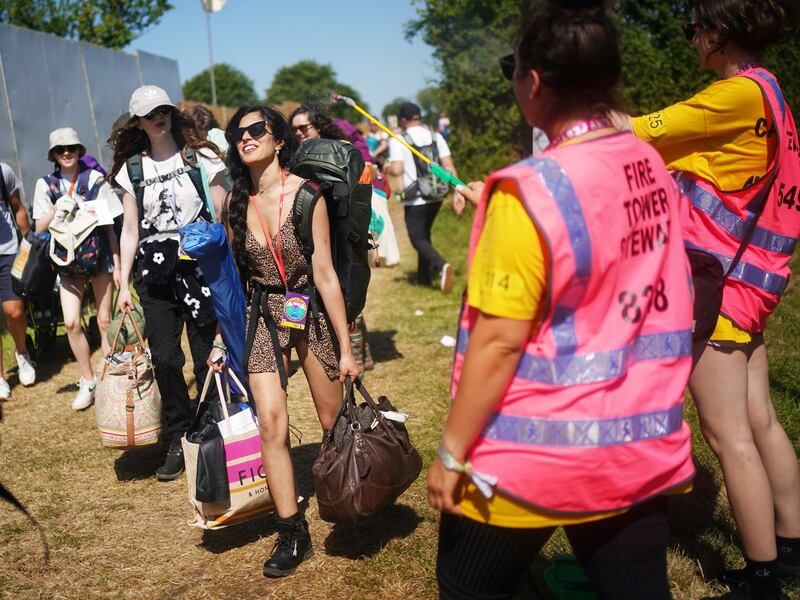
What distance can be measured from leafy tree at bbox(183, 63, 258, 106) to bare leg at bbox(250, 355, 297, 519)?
10551cm

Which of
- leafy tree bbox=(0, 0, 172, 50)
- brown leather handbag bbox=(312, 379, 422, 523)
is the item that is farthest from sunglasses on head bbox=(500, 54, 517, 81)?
leafy tree bbox=(0, 0, 172, 50)

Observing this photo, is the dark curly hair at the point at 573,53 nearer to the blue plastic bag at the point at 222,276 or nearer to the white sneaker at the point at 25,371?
the blue plastic bag at the point at 222,276

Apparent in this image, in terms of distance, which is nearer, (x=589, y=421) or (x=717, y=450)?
(x=589, y=421)

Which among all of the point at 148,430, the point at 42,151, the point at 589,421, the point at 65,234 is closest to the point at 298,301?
the point at 148,430

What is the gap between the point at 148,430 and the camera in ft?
15.1

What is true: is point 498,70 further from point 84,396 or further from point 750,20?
point 750,20

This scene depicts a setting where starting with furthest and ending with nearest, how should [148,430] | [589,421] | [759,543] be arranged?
1. [148,430]
2. [759,543]
3. [589,421]

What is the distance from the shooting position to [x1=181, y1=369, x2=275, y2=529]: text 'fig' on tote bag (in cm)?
363

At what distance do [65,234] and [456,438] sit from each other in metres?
5.32

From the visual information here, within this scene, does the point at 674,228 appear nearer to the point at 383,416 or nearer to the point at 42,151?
the point at 383,416

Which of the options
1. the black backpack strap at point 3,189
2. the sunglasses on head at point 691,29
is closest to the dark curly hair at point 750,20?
the sunglasses on head at point 691,29

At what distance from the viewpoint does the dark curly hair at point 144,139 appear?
479cm

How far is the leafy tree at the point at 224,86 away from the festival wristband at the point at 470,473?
107251mm

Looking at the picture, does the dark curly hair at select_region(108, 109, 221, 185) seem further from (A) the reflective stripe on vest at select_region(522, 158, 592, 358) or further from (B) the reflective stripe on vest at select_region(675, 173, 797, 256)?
(A) the reflective stripe on vest at select_region(522, 158, 592, 358)
